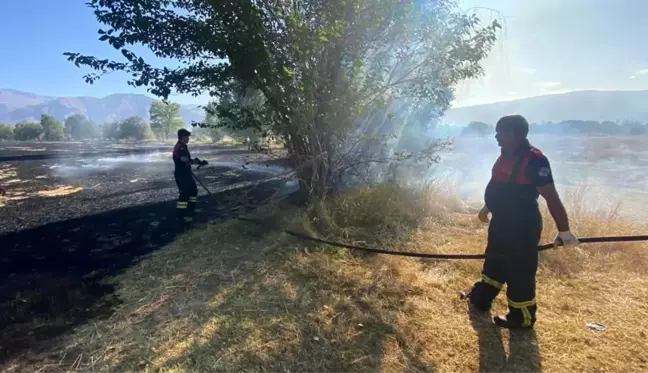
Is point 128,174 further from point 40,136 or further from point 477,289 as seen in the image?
point 40,136

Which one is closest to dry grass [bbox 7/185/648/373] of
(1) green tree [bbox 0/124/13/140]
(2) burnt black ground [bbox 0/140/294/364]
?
(2) burnt black ground [bbox 0/140/294/364]

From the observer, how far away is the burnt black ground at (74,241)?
300 centimetres

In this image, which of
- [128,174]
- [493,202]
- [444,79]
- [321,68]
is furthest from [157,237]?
[128,174]

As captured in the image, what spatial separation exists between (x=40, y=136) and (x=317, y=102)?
65.8 m

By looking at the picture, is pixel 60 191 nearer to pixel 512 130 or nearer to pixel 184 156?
pixel 184 156

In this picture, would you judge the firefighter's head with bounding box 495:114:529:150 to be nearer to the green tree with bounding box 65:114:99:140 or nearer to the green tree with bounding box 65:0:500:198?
the green tree with bounding box 65:0:500:198

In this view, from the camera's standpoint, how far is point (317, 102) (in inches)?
189

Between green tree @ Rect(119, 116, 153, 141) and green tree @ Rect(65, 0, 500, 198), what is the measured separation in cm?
5467

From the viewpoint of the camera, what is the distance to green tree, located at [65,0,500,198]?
14.0 feet

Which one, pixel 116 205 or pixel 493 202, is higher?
pixel 493 202

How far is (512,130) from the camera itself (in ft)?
8.91

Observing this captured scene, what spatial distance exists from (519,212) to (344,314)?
166 centimetres

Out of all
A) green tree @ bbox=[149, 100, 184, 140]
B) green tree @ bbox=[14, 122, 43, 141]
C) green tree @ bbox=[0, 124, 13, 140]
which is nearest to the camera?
green tree @ bbox=[14, 122, 43, 141]

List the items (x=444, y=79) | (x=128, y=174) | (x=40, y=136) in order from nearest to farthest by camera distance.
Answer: (x=444, y=79), (x=128, y=174), (x=40, y=136)
